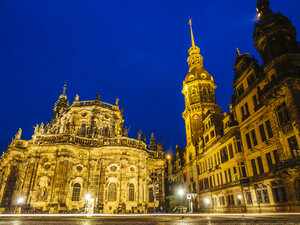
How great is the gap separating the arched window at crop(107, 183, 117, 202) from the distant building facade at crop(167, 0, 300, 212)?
16.1 m

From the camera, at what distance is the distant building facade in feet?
61.5

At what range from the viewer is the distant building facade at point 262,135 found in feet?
61.5

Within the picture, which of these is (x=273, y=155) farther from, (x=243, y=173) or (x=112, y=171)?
(x=112, y=171)

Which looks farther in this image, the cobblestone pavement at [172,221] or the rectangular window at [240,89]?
the rectangular window at [240,89]

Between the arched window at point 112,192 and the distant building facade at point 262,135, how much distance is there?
633 inches

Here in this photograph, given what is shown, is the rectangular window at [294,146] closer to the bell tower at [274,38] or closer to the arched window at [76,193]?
the bell tower at [274,38]

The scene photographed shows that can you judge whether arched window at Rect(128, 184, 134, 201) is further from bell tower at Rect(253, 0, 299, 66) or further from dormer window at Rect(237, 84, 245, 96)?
bell tower at Rect(253, 0, 299, 66)

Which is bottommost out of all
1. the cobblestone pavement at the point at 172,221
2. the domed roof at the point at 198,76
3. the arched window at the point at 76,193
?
the cobblestone pavement at the point at 172,221

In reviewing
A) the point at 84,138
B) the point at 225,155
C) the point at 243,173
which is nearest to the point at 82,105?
the point at 84,138

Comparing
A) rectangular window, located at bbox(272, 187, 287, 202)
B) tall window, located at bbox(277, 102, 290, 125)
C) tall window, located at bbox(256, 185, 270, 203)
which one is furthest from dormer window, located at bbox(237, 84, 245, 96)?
rectangular window, located at bbox(272, 187, 287, 202)

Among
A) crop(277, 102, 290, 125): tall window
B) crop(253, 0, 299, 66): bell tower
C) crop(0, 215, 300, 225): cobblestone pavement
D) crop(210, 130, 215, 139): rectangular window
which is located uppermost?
crop(253, 0, 299, 66): bell tower

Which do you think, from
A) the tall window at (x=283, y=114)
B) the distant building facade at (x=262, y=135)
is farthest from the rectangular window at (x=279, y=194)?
the tall window at (x=283, y=114)

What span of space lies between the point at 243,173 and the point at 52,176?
1101 inches

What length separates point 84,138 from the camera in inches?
1457
